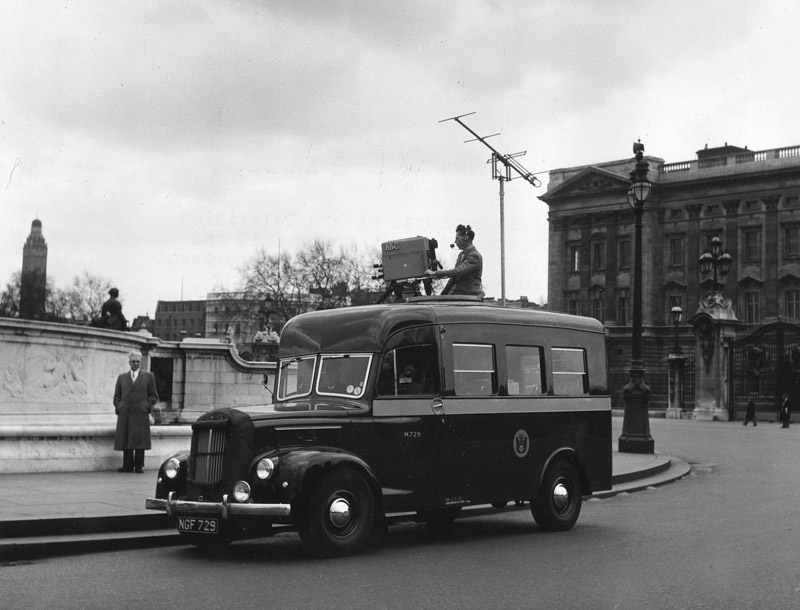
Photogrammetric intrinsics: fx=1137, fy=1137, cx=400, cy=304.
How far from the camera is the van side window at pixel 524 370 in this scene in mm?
12500

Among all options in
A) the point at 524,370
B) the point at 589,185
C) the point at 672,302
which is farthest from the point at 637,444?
the point at 589,185

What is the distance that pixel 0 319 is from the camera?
1802 cm

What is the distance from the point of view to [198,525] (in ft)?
33.3

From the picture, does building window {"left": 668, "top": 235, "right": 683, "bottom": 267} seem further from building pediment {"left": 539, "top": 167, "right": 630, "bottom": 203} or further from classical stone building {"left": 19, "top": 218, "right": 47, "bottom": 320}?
classical stone building {"left": 19, "top": 218, "right": 47, "bottom": 320}

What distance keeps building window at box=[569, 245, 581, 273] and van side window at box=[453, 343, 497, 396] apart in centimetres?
8459

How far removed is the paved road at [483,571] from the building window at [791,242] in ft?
241

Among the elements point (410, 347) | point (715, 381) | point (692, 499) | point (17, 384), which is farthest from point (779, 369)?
point (410, 347)

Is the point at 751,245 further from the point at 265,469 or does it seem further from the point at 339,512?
the point at 265,469

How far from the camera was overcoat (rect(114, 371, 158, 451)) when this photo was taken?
16.8 m

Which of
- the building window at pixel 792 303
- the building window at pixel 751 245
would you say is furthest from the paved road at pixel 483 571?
the building window at pixel 751 245

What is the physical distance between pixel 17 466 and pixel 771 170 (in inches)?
2997

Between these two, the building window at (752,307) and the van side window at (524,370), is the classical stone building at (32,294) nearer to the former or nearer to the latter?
the building window at (752,307)

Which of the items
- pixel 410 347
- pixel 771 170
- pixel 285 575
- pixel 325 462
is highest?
pixel 771 170

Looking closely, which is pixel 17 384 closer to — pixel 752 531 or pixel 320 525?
pixel 320 525
